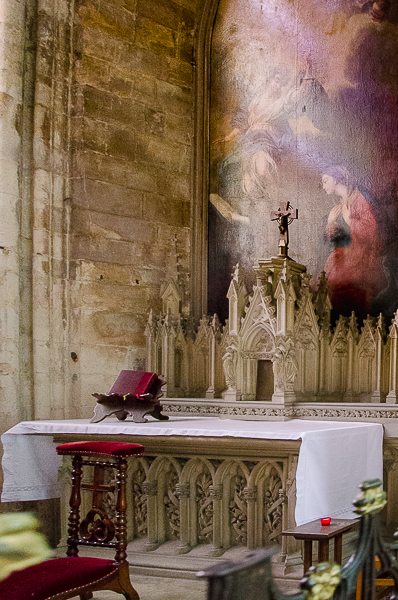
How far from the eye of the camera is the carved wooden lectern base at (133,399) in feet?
21.0

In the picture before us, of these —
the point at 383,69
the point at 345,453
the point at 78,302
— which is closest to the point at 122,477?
the point at 345,453

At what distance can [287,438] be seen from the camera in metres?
5.23

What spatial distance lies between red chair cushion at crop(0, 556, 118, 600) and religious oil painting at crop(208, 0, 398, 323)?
13.6 feet

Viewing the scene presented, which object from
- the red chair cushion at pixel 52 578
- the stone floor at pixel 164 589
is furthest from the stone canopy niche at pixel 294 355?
the red chair cushion at pixel 52 578

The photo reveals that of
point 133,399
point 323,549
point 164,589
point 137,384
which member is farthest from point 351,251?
point 323,549

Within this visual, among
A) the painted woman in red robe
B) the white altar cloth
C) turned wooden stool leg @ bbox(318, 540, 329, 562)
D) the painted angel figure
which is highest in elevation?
the painted angel figure

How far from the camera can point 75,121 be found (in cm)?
778

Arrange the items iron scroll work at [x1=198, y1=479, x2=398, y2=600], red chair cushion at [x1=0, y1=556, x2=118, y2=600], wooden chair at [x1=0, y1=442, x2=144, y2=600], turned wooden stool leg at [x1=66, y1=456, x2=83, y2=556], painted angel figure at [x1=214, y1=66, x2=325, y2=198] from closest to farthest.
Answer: iron scroll work at [x1=198, y1=479, x2=398, y2=600] → red chair cushion at [x1=0, y1=556, x2=118, y2=600] → wooden chair at [x1=0, y1=442, x2=144, y2=600] → turned wooden stool leg at [x1=66, y1=456, x2=83, y2=556] → painted angel figure at [x1=214, y1=66, x2=325, y2=198]

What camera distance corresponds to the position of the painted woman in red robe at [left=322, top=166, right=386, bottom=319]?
302 inches

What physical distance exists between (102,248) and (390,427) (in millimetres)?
3274

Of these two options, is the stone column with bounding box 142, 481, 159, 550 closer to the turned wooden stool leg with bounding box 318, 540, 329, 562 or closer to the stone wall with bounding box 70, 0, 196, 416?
the stone wall with bounding box 70, 0, 196, 416

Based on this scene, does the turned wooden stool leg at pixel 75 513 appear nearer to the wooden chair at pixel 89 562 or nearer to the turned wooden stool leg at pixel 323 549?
the wooden chair at pixel 89 562

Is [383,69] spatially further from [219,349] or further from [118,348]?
[118,348]

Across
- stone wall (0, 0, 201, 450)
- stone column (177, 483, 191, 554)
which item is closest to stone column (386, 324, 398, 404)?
stone column (177, 483, 191, 554)
